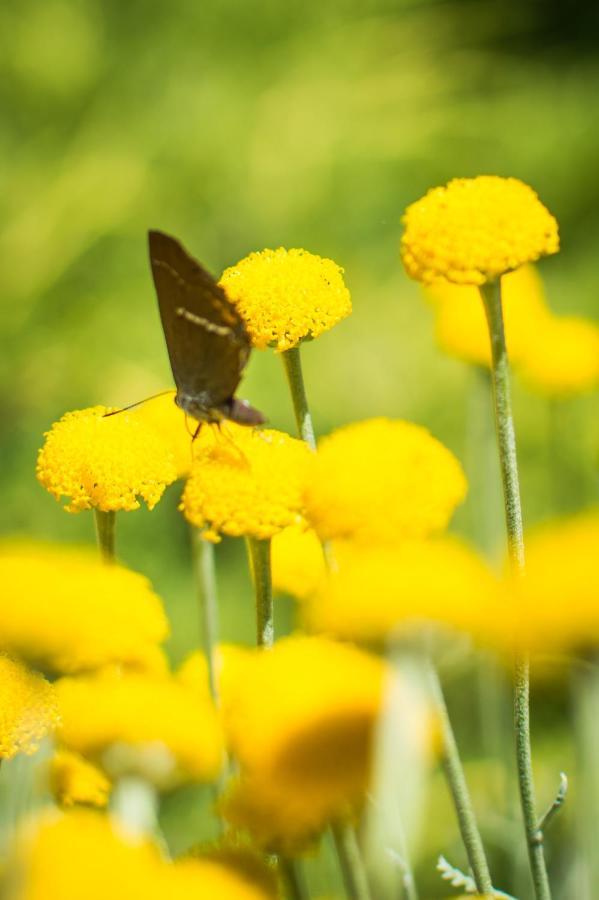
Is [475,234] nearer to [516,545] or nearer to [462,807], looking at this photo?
[516,545]

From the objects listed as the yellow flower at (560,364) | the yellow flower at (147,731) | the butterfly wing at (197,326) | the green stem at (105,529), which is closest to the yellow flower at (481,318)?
the yellow flower at (560,364)

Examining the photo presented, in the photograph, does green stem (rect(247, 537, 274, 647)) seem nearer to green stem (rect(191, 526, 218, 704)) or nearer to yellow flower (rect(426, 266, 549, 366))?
green stem (rect(191, 526, 218, 704))

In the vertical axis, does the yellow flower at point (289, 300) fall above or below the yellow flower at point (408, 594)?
above

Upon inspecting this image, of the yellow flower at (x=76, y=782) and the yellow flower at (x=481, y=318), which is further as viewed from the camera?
the yellow flower at (x=481, y=318)

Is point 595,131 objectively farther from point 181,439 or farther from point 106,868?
point 106,868

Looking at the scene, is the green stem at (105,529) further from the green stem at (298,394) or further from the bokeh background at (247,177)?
the bokeh background at (247,177)

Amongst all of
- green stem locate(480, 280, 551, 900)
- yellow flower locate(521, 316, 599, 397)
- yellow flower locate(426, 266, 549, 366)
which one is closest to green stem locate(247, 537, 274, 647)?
green stem locate(480, 280, 551, 900)
